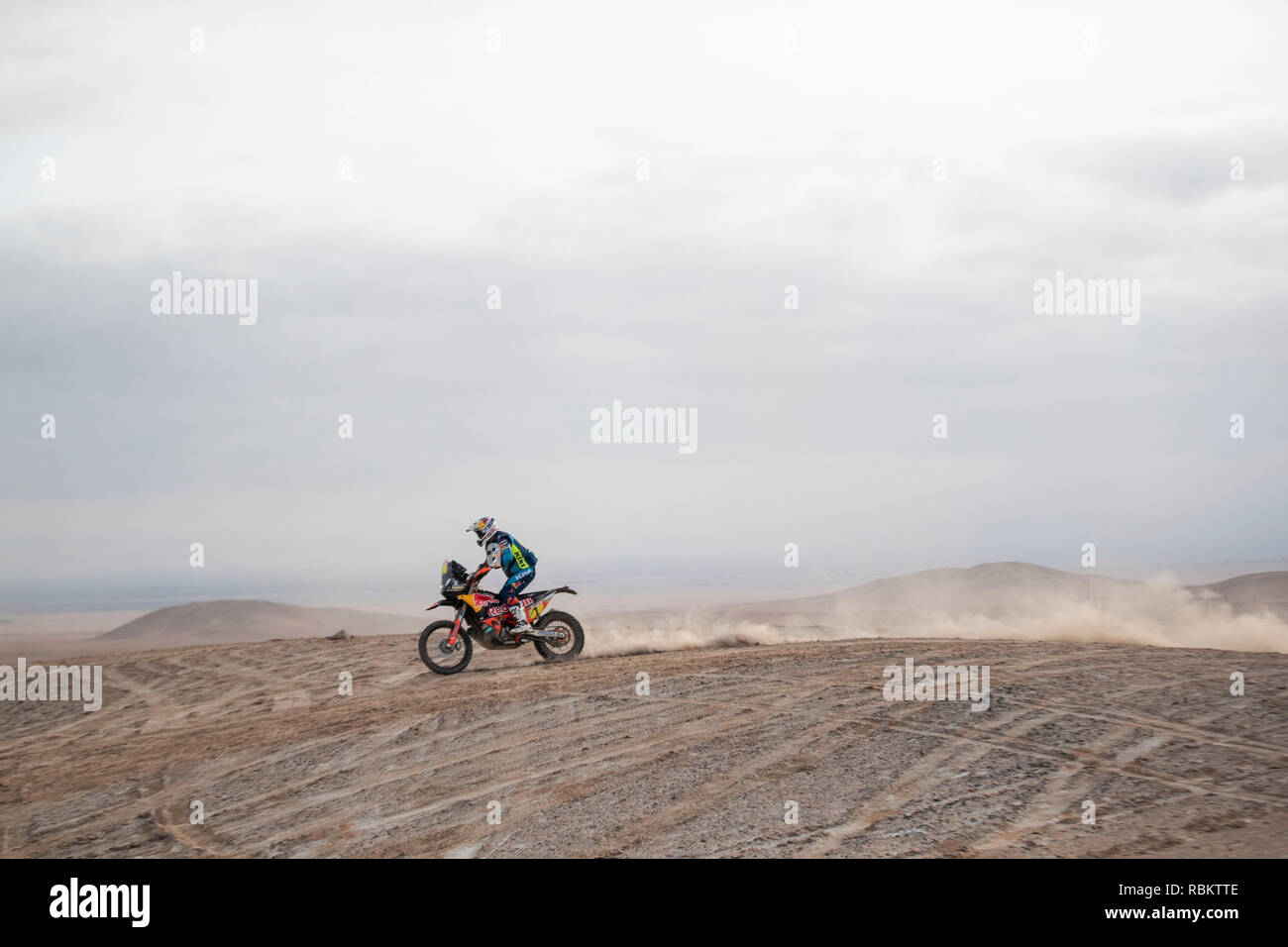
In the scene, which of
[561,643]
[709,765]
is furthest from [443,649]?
[709,765]

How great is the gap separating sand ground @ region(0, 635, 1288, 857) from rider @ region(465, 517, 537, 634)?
1284 mm

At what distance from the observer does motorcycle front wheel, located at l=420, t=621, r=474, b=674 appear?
18.0m

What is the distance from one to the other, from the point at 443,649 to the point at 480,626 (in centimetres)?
89

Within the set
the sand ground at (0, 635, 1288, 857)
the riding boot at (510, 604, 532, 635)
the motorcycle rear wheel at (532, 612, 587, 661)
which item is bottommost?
the sand ground at (0, 635, 1288, 857)

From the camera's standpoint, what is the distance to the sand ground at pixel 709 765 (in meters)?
9.01

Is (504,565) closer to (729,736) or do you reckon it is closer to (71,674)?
(729,736)

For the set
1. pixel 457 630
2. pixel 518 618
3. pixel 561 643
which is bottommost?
pixel 561 643

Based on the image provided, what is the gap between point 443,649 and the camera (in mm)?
18109

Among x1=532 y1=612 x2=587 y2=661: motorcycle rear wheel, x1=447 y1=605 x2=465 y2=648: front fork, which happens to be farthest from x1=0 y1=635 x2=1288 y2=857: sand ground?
x1=532 y1=612 x2=587 y2=661: motorcycle rear wheel

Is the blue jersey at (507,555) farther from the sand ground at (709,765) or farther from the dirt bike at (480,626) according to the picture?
the sand ground at (709,765)

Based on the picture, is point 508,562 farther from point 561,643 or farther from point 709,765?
point 709,765

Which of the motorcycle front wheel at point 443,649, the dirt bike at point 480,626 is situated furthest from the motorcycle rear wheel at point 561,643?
the motorcycle front wheel at point 443,649

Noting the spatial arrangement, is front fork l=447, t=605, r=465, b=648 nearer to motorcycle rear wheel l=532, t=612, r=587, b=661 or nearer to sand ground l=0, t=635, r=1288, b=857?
sand ground l=0, t=635, r=1288, b=857
